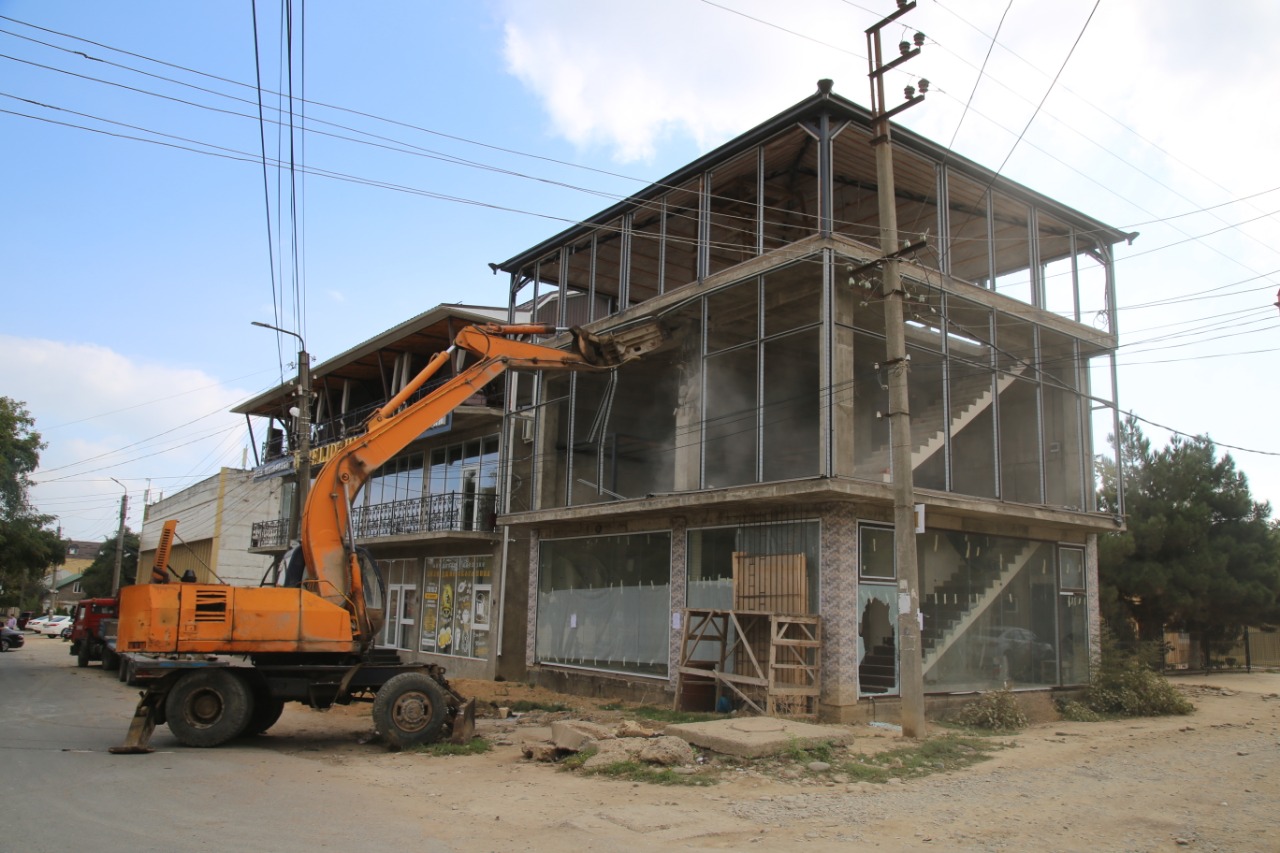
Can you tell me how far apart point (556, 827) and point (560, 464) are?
15.5 m

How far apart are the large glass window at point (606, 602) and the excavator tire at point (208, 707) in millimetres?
8698

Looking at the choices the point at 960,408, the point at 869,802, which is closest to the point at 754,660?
the point at 869,802

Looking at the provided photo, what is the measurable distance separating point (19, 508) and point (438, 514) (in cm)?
1584

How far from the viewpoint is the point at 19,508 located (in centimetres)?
3061

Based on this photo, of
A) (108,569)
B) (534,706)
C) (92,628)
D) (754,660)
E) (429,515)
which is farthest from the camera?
(108,569)

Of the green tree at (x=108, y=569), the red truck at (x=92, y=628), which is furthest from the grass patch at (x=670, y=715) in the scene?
the green tree at (x=108, y=569)

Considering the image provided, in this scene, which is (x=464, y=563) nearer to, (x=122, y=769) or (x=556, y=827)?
(x=122, y=769)

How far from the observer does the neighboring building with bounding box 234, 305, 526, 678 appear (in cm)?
2419

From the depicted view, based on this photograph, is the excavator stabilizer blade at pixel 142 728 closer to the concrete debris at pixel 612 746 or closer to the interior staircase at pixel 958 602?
the concrete debris at pixel 612 746

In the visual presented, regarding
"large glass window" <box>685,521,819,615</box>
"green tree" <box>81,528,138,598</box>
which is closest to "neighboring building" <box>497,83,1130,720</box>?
"large glass window" <box>685,521,819,615</box>

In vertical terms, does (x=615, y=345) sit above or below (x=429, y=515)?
above

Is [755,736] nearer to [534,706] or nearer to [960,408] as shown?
[534,706]

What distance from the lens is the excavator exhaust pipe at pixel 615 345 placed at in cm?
1644

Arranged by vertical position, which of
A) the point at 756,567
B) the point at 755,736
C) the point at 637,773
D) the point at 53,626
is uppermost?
the point at 756,567
